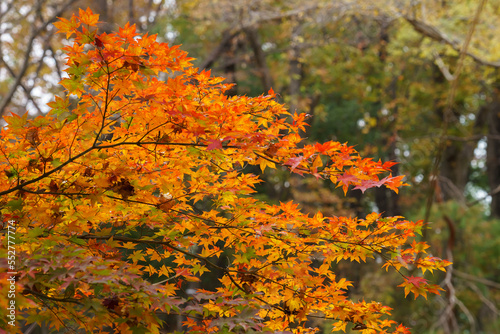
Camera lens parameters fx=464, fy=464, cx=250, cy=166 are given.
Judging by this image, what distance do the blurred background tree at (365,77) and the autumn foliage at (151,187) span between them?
493 centimetres

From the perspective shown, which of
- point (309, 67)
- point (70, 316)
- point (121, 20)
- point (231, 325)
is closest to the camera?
point (231, 325)

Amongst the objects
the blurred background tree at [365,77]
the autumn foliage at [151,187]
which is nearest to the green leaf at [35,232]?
the autumn foliage at [151,187]

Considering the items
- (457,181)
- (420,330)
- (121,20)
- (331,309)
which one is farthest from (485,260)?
(121,20)

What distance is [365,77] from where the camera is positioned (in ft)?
37.0

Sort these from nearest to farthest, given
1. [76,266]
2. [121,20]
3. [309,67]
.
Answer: [76,266] → [309,67] → [121,20]

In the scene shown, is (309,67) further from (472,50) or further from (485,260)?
(485,260)

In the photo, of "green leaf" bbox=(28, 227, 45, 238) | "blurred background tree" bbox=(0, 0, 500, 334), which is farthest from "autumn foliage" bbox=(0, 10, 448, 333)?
"blurred background tree" bbox=(0, 0, 500, 334)

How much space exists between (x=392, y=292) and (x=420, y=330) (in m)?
0.79

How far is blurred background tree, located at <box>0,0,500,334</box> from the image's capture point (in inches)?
296

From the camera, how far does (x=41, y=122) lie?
183cm

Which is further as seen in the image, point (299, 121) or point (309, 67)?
point (309, 67)
